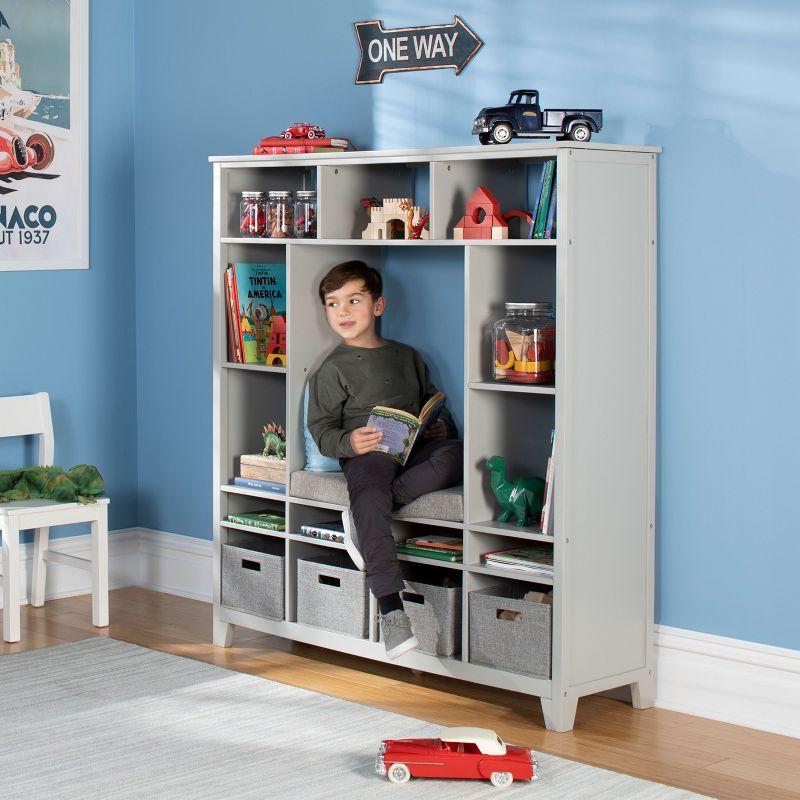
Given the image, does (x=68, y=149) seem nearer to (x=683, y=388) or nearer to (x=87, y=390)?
(x=87, y=390)

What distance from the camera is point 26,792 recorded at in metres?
2.63

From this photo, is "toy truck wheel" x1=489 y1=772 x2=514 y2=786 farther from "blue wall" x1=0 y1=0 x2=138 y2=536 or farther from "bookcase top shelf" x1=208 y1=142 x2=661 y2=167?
"blue wall" x1=0 y1=0 x2=138 y2=536

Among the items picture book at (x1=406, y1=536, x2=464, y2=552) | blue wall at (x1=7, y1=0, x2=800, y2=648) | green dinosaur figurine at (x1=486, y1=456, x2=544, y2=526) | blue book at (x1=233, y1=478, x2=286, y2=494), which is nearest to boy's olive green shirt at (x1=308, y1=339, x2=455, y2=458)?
blue book at (x1=233, y1=478, x2=286, y2=494)

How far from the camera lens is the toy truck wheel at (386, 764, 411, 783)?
Result: 2.69 meters

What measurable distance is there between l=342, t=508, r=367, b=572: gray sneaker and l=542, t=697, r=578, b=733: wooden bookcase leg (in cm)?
63

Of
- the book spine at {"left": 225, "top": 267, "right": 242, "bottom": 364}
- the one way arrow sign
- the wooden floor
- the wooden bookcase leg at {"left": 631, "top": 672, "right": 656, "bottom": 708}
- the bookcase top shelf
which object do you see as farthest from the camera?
the book spine at {"left": 225, "top": 267, "right": 242, "bottom": 364}

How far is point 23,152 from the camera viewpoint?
14.0 ft

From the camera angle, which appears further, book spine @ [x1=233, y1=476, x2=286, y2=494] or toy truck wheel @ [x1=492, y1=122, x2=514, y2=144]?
book spine @ [x1=233, y1=476, x2=286, y2=494]

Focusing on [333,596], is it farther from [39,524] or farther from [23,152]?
[23,152]

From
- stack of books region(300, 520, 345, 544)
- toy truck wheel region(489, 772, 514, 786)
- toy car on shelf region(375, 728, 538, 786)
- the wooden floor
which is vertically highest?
stack of books region(300, 520, 345, 544)

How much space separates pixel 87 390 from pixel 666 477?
2191 mm

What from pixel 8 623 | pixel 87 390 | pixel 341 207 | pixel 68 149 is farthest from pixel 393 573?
pixel 68 149

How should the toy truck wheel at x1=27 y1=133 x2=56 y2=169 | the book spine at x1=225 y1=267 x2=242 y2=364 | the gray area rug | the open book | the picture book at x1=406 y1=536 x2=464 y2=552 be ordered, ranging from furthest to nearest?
1. the toy truck wheel at x1=27 y1=133 x2=56 y2=169
2. the book spine at x1=225 y1=267 x2=242 y2=364
3. the open book
4. the picture book at x1=406 y1=536 x2=464 y2=552
5. the gray area rug

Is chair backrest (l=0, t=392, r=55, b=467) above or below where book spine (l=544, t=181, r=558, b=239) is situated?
below
